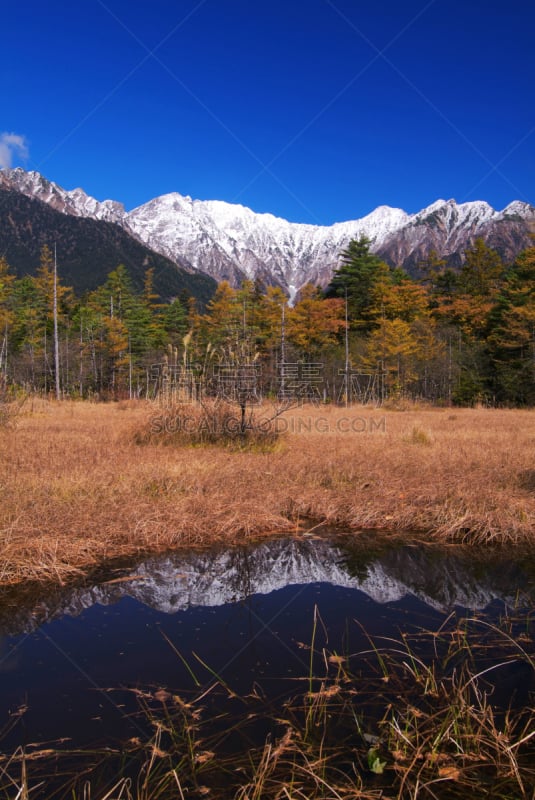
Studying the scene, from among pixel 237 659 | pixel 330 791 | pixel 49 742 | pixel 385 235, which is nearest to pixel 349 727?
pixel 330 791

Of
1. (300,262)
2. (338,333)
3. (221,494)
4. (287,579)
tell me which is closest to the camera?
(287,579)

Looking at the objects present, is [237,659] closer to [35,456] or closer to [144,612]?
[144,612]

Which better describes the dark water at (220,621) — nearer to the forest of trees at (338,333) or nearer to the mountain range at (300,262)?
the forest of trees at (338,333)

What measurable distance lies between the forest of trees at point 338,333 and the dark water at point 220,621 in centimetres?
1967

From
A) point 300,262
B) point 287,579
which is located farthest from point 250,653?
point 300,262

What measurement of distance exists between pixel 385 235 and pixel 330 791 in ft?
689

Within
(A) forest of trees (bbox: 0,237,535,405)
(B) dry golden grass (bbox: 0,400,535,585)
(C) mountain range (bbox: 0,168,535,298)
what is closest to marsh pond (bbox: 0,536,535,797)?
(B) dry golden grass (bbox: 0,400,535,585)

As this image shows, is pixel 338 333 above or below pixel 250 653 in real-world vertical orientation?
above

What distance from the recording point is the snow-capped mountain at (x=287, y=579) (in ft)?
14.5

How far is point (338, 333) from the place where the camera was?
136ft

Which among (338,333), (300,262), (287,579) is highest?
(300,262)

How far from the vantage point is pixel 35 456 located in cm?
855

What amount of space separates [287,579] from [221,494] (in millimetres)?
1929

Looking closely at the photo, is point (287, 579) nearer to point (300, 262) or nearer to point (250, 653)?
point (250, 653)
